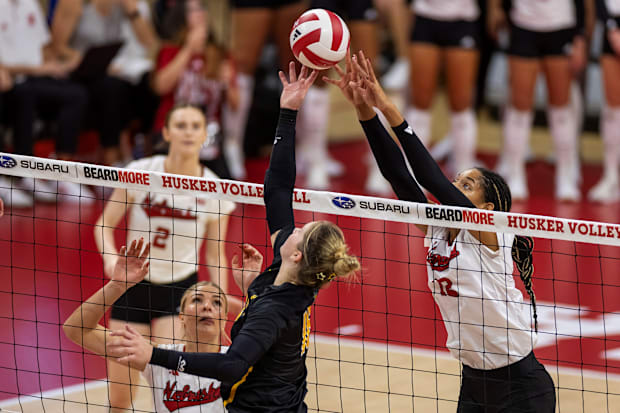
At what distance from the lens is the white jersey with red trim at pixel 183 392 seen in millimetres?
4422

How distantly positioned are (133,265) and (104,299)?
24 centimetres

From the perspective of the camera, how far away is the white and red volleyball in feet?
15.8

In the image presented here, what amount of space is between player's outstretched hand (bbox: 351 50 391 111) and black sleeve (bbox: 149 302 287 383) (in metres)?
1.19

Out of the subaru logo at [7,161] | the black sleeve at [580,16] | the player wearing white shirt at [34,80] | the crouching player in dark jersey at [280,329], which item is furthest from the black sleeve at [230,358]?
the black sleeve at [580,16]

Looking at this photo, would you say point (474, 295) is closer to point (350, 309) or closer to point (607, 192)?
point (350, 309)

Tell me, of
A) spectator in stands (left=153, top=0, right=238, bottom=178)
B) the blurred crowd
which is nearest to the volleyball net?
the blurred crowd

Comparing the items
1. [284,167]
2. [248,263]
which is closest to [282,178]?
[284,167]

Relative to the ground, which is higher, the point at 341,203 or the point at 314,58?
the point at 314,58

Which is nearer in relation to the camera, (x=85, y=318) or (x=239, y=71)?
(x=85, y=318)

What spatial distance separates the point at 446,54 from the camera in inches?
399

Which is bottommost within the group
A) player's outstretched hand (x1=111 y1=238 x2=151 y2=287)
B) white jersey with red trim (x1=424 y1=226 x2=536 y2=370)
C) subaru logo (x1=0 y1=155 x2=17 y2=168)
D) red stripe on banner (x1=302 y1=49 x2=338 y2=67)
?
white jersey with red trim (x1=424 y1=226 x2=536 y2=370)

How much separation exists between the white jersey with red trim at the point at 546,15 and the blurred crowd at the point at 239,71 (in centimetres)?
1

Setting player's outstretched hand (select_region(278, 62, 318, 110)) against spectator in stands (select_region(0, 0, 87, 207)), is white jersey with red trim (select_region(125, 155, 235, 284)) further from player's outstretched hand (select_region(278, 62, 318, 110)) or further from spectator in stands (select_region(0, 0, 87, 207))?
spectator in stands (select_region(0, 0, 87, 207))

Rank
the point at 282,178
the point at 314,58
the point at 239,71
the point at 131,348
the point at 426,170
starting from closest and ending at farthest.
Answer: the point at 131,348 < the point at 282,178 < the point at 426,170 < the point at 314,58 < the point at 239,71
